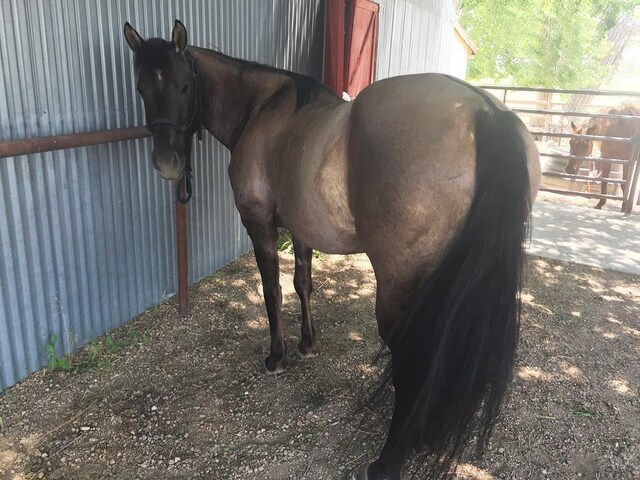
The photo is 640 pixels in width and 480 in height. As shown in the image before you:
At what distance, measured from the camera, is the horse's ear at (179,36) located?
2.54m

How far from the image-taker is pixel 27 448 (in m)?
2.31

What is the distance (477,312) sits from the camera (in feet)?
5.68

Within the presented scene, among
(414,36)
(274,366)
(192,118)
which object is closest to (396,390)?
(274,366)

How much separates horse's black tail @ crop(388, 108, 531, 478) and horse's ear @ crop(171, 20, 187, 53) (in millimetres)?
1707

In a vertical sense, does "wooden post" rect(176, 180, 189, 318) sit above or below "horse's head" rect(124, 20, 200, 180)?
below

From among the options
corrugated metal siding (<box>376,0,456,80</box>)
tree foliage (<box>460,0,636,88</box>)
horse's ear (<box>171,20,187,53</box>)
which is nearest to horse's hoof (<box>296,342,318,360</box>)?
horse's ear (<box>171,20,187,53</box>)

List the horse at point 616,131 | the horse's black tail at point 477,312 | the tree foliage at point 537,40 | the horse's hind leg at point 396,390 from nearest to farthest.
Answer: the horse's black tail at point 477,312
the horse's hind leg at point 396,390
the horse at point 616,131
the tree foliage at point 537,40

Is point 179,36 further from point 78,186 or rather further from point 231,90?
point 78,186

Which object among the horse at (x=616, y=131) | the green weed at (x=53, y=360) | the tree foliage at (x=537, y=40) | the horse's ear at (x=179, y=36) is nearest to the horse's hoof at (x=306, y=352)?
the green weed at (x=53, y=360)

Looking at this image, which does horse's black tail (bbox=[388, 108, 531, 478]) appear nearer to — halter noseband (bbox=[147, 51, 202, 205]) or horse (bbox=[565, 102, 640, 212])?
halter noseband (bbox=[147, 51, 202, 205])

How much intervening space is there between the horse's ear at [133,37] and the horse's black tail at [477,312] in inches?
73.7

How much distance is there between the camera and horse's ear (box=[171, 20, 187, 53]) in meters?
2.54

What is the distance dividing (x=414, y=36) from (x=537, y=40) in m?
11.8

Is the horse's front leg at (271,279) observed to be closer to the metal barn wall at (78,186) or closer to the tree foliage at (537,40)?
the metal barn wall at (78,186)
